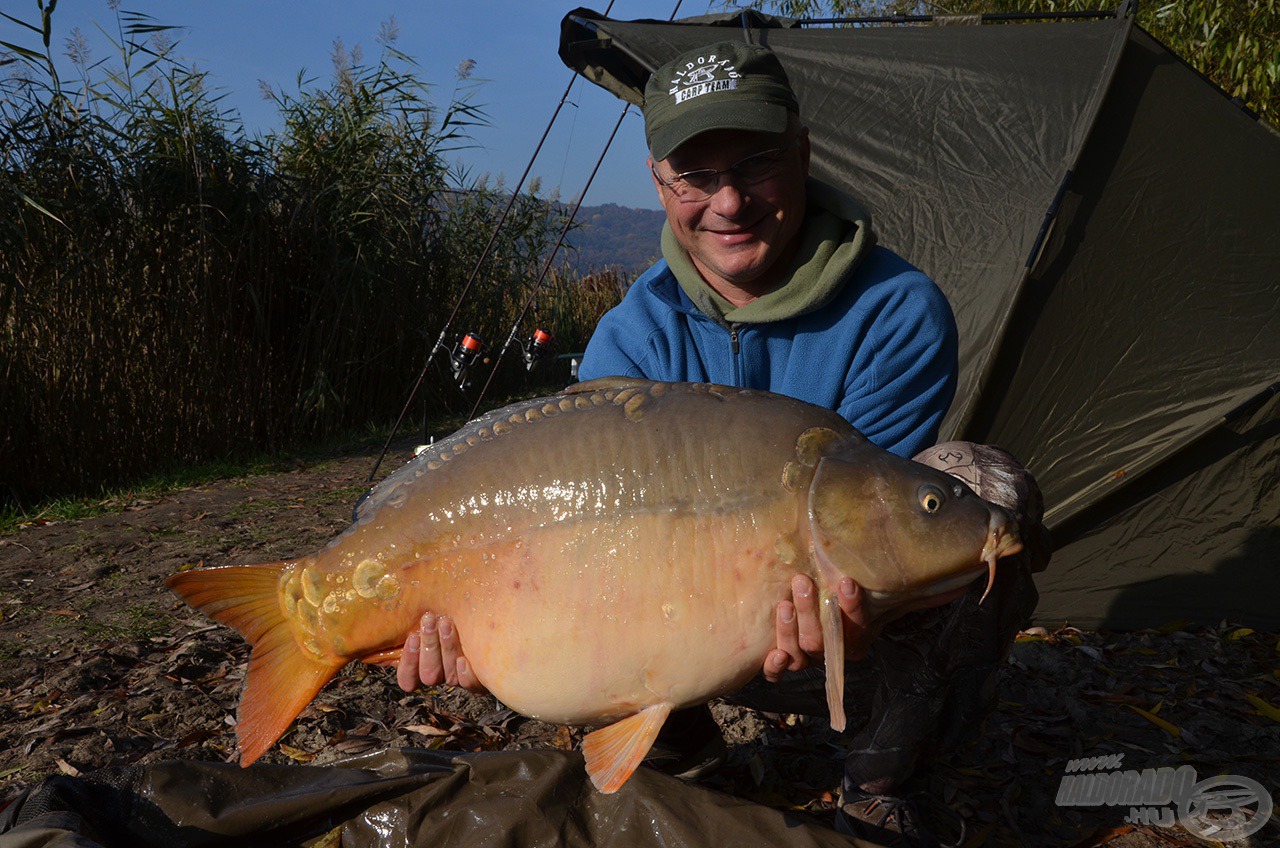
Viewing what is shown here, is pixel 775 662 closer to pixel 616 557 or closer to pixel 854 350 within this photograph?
pixel 616 557

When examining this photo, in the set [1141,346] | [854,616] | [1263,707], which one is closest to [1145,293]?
[1141,346]

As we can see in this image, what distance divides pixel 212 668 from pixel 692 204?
174cm

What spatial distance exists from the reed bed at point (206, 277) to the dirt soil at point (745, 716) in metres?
2.02

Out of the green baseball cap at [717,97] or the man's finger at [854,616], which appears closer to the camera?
the man's finger at [854,616]

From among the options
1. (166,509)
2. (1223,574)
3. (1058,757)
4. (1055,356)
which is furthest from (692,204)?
(166,509)

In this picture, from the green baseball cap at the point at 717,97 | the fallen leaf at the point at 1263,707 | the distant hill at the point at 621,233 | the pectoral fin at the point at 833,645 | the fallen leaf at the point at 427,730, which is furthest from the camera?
the distant hill at the point at 621,233

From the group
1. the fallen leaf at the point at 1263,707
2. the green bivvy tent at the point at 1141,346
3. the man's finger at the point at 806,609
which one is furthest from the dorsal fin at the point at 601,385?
the fallen leaf at the point at 1263,707

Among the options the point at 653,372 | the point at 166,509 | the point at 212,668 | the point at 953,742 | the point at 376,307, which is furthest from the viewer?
the point at 376,307

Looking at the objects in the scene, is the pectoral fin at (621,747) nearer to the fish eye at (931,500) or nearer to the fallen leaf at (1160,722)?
the fish eye at (931,500)

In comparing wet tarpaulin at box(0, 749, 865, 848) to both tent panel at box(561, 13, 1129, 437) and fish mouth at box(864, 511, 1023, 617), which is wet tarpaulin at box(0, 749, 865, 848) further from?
tent panel at box(561, 13, 1129, 437)

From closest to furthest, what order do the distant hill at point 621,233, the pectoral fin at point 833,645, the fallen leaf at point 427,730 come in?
1. the pectoral fin at point 833,645
2. the fallen leaf at point 427,730
3. the distant hill at point 621,233

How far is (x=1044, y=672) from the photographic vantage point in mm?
2738

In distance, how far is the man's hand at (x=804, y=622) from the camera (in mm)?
1343

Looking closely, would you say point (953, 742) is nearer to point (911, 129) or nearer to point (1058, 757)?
point (1058, 757)
